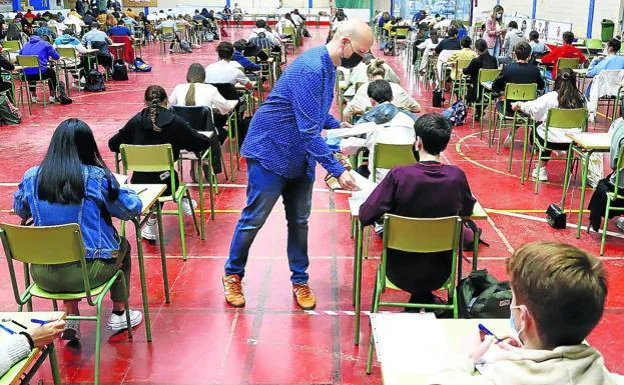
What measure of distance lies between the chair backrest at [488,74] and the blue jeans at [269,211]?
551 centimetres

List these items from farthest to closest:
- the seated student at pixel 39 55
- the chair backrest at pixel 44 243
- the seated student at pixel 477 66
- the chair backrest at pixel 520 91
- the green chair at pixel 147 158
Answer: the seated student at pixel 39 55 → the seated student at pixel 477 66 → the chair backrest at pixel 520 91 → the green chair at pixel 147 158 → the chair backrest at pixel 44 243

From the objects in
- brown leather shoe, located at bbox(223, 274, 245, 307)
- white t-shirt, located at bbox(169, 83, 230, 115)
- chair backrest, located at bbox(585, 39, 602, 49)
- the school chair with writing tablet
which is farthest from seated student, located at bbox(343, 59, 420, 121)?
chair backrest, located at bbox(585, 39, 602, 49)

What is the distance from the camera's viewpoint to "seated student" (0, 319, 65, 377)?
80.8 inches

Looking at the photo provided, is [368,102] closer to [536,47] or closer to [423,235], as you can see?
[423,235]

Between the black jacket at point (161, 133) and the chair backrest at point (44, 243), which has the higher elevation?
the black jacket at point (161, 133)

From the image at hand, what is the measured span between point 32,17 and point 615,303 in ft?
71.7

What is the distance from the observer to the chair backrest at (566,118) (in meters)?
5.95

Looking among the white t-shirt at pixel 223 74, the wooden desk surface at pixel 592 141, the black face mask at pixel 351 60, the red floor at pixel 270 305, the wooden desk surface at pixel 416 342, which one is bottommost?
the red floor at pixel 270 305

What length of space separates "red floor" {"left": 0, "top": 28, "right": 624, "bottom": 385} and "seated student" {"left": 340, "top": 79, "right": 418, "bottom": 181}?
78 centimetres

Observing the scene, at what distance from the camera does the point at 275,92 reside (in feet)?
11.9

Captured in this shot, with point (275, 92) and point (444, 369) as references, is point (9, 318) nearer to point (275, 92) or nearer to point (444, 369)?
point (444, 369)

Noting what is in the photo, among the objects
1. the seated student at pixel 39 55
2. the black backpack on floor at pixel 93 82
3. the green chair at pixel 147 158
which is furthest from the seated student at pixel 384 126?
the black backpack on floor at pixel 93 82

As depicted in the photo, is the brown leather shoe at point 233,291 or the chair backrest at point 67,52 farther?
the chair backrest at point 67,52

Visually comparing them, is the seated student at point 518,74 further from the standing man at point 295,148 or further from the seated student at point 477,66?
the standing man at point 295,148
